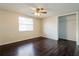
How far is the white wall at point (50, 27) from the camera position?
5.81 m

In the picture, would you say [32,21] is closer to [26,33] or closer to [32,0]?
[26,33]

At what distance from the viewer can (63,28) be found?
19.3 feet

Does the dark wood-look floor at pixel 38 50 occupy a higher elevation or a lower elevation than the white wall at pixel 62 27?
lower

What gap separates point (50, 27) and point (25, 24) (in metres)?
2.19

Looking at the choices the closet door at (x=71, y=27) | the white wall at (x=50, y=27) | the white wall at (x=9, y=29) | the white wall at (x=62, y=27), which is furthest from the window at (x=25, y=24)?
the closet door at (x=71, y=27)

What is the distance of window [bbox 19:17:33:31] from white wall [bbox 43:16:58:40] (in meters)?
1.44

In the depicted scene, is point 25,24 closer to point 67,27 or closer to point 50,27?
point 50,27

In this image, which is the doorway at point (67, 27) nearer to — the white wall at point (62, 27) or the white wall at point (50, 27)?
the white wall at point (62, 27)

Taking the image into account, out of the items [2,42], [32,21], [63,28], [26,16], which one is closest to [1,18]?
[2,42]

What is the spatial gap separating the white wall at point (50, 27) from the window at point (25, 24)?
144 centimetres

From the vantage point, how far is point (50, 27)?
251 inches

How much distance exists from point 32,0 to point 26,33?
15.6ft

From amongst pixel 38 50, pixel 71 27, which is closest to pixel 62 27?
pixel 71 27

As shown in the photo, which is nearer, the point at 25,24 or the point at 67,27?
the point at 67,27
